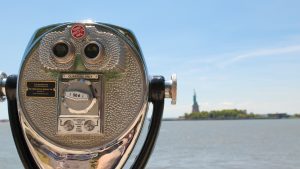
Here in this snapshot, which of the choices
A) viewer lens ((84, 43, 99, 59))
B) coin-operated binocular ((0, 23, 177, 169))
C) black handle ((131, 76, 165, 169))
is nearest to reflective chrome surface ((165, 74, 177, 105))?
black handle ((131, 76, 165, 169))

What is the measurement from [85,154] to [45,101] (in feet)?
0.77

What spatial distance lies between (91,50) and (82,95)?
0.17 m

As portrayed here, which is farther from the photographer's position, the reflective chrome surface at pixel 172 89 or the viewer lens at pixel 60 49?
the reflective chrome surface at pixel 172 89

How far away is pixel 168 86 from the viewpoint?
2.20 meters

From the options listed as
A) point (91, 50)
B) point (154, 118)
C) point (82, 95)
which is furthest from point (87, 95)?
point (154, 118)

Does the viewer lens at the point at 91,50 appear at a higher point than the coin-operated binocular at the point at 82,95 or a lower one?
higher

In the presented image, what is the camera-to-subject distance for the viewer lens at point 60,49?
1990mm

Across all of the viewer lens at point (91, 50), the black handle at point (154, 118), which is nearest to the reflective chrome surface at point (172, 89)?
the black handle at point (154, 118)

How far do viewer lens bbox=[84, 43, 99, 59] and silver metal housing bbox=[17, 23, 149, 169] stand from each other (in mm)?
27

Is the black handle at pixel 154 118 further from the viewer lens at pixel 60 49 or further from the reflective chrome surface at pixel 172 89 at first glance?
the viewer lens at pixel 60 49

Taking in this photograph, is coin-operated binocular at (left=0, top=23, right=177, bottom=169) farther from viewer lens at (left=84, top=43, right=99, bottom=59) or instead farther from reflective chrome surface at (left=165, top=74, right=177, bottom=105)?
reflective chrome surface at (left=165, top=74, right=177, bottom=105)

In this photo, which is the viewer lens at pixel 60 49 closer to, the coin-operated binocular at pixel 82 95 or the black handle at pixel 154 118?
the coin-operated binocular at pixel 82 95

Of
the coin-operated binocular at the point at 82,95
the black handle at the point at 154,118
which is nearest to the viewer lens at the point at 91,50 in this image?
the coin-operated binocular at the point at 82,95

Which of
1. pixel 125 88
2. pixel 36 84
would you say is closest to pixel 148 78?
pixel 125 88
